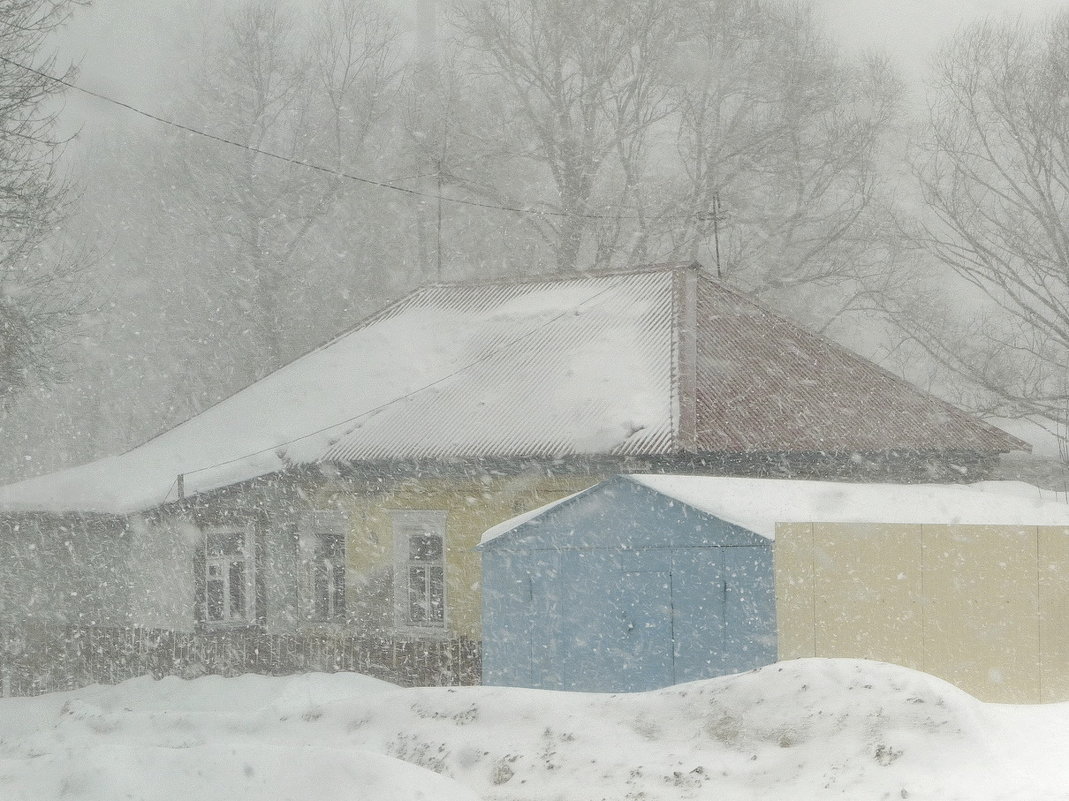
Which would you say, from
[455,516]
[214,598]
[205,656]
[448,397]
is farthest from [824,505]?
[214,598]

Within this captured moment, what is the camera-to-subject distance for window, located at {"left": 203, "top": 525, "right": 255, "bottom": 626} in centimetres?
1797

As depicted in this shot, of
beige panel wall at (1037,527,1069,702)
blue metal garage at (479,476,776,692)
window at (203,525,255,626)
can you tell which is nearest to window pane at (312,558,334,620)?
window at (203,525,255,626)

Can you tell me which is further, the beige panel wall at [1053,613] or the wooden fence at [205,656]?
the wooden fence at [205,656]

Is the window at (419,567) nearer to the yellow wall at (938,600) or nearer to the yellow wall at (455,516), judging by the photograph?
the yellow wall at (455,516)

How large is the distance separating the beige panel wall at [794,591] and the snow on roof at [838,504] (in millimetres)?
167

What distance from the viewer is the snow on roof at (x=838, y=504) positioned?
10.4m

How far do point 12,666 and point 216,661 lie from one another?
3.90 metres

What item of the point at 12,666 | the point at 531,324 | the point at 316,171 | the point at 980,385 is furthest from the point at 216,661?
the point at 316,171

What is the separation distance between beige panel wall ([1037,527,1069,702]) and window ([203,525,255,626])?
11460mm

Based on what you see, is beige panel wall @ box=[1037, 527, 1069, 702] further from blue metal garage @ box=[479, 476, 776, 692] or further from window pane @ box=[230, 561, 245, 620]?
window pane @ box=[230, 561, 245, 620]

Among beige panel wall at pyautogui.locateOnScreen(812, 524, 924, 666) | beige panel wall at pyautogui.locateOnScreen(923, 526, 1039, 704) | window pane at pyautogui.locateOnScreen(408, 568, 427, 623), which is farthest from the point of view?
window pane at pyautogui.locateOnScreen(408, 568, 427, 623)

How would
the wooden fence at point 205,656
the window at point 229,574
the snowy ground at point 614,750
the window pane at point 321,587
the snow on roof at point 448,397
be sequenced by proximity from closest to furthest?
the snowy ground at point 614,750 < the wooden fence at point 205,656 < the snow on roof at point 448,397 < the window pane at point 321,587 < the window at point 229,574

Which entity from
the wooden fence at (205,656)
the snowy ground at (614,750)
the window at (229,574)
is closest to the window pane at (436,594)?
the wooden fence at (205,656)

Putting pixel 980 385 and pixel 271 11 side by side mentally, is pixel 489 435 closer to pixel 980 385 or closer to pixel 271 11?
pixel 980 385
